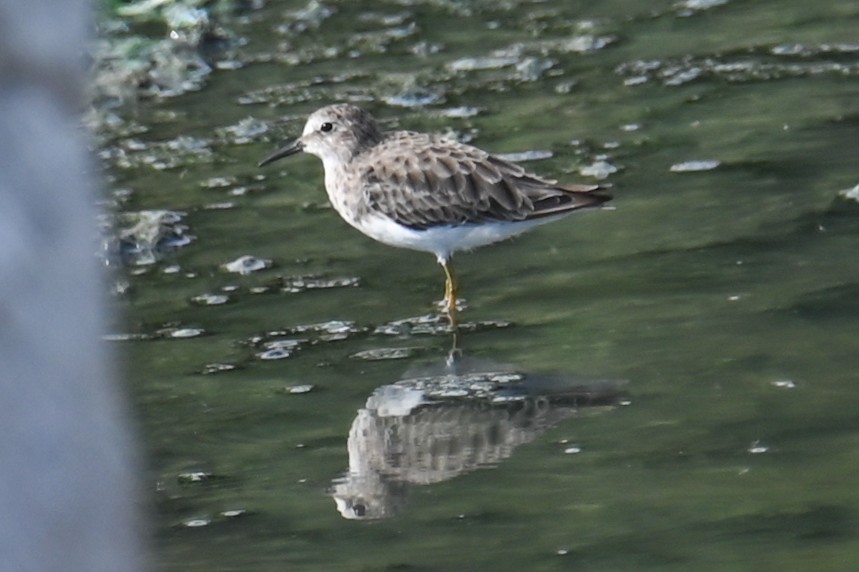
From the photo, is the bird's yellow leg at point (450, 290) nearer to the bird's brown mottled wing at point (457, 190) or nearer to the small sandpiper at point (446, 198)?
the small sandpiper at point (446, 198)

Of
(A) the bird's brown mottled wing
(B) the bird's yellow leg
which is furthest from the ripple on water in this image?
(B) the bird's yellow leg

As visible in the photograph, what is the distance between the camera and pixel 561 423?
6445mm

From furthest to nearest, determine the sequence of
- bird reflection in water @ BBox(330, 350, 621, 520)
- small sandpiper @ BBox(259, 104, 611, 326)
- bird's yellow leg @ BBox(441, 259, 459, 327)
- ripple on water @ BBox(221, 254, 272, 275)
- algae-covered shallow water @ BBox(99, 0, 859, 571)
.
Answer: ripple on water @ BBox(221, 254, 272, 275) < small sandpiper @ BBox(259, 104, 611, 326) < bird's yellow leg @ BBox(441, 259, 459, 327) < bird reflection in water @ BBox(330, 350, 621, 520) < algae-covered shallow water @ BBox(99, 0, 859, 571)

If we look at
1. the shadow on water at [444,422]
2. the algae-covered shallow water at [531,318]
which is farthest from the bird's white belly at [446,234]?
the shadow on water at [444,422]

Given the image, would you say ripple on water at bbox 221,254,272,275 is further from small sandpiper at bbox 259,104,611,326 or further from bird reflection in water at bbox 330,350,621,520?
bird reflection in water at bbox 330,350,621,520

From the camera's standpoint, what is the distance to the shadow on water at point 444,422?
19.8ft

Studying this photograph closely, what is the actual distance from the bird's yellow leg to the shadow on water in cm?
58

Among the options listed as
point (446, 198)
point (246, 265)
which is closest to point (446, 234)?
point (446, 198)

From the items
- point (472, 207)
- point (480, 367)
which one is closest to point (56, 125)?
point (480, 367)

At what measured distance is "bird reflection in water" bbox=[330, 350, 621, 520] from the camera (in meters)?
6.05

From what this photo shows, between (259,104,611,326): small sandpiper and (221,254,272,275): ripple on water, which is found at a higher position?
(259,104,611,326): small sandpiper

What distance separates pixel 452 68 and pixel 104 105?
2695 mm

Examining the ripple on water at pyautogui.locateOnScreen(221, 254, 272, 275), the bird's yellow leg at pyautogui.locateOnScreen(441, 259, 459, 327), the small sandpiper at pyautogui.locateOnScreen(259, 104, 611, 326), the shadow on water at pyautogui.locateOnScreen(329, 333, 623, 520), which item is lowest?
the shadow on water at pyautogui.locateOnScreen(329, 333, 623, 520)

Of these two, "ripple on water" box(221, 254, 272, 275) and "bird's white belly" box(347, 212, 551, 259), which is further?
"ripple on water" box(221, 254, 272, 275)
